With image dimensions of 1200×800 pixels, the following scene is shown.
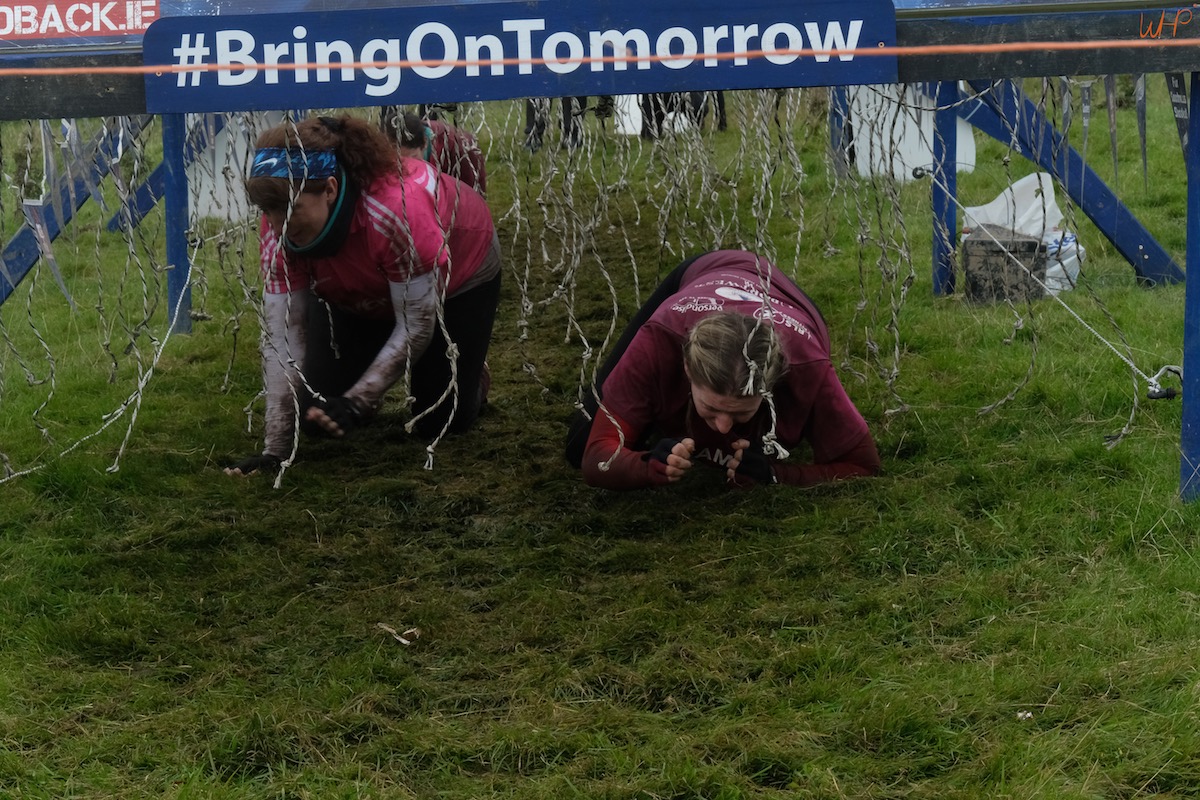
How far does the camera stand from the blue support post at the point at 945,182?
556 centimetres

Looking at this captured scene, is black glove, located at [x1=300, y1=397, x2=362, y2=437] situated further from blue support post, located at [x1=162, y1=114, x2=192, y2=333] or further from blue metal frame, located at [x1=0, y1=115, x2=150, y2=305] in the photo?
blue support post, located at [x1=162, y1=114, x2=192, y2=333]

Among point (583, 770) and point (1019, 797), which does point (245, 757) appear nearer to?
point (583, 770)

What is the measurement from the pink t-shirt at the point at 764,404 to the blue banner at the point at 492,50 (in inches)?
31.9

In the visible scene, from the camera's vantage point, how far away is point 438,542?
3863mm

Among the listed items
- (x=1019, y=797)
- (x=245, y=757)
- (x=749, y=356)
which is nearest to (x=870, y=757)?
(x=1019, y=797)

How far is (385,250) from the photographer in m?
3.95

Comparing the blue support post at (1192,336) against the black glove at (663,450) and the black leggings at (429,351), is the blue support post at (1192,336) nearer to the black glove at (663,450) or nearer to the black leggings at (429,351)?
the black glove at (663,450)

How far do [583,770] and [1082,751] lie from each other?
1.00 meters

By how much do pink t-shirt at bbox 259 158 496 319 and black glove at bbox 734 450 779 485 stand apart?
1.03 metres

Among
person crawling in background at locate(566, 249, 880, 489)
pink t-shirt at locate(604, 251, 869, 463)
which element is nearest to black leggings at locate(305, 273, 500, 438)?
person crawling in background at locate(566, 249, 880, 489)

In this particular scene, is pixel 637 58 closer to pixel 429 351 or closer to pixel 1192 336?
pixel 1192 336

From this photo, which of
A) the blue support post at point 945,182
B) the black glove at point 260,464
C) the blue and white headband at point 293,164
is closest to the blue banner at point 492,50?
the blue and white headband at point 293,164

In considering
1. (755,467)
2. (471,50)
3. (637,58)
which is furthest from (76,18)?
(755,467)

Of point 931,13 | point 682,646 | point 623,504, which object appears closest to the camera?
point 931,13
